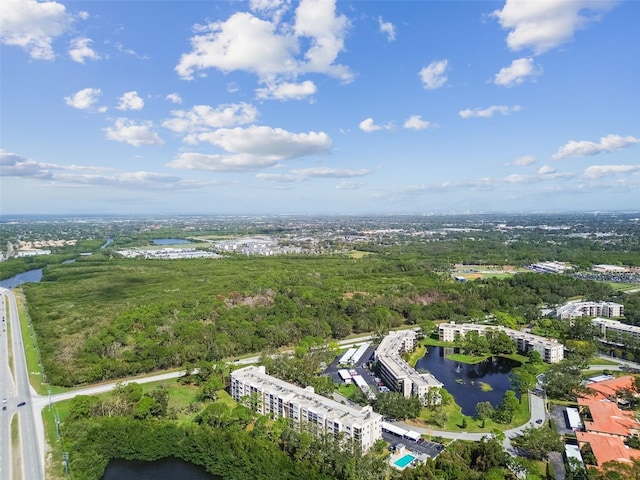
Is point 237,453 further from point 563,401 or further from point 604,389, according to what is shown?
point 604,389

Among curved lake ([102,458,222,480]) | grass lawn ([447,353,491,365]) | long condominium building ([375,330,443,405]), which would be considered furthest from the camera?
grass lawn ([447,353,491,365])

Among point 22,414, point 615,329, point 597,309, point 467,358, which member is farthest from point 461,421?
point 597,309

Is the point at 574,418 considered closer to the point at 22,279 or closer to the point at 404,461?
the point at 404,461

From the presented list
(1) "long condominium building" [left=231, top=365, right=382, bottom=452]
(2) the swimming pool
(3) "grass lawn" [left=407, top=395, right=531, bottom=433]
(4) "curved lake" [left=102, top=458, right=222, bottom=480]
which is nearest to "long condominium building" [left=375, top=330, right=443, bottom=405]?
(3) "grass lawn" [left=407, top=395, right=531, bottom=433]

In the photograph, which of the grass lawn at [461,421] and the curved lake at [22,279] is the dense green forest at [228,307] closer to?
the curved lake at [22,279]

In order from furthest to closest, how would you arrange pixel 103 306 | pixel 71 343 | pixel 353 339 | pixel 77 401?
pixel 103 306
pixel 353 339
pixel 71 343
pixel 77 401

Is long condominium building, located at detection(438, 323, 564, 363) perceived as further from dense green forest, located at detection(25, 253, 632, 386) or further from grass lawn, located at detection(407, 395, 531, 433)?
grass lawn, located at detection(407, 395, 531, 433)

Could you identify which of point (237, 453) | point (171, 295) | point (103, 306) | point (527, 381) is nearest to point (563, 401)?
point (527, 381)
